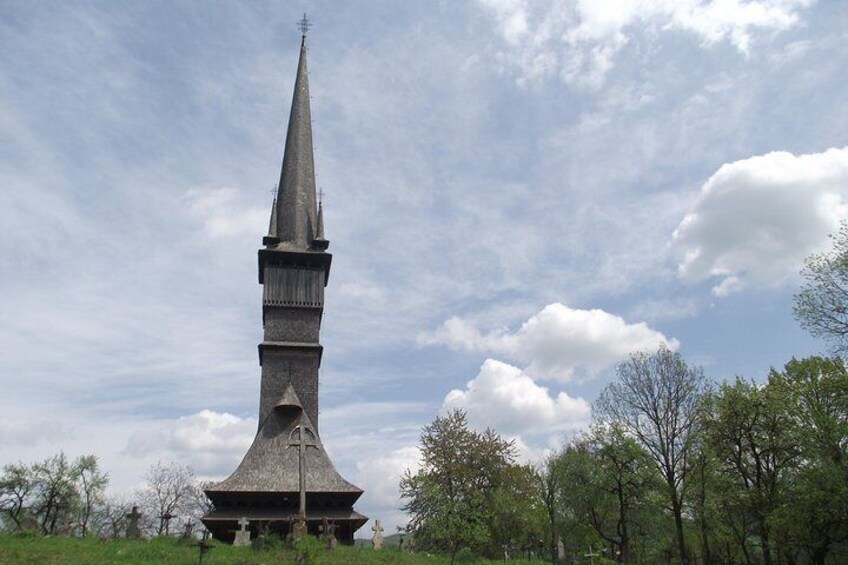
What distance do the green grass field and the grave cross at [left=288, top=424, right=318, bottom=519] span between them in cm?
488

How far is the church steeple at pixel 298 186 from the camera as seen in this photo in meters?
38.7

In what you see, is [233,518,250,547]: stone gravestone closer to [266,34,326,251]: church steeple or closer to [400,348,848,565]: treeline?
[400,348,848,565]: treeline

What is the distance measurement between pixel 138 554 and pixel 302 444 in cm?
1059


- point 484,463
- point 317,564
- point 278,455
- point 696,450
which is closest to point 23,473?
point 278,455

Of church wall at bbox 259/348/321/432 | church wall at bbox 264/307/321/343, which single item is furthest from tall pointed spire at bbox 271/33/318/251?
church wall at bbox 259/348/321/432

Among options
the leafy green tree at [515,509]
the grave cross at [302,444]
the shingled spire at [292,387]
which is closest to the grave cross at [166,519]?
the shingled spire at [292,387]

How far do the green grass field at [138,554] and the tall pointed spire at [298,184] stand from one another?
21.1 meters

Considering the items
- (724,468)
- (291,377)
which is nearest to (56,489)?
(291,377)

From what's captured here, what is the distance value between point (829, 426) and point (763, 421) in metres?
3.57

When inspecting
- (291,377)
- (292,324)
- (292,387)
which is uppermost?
(292,324)

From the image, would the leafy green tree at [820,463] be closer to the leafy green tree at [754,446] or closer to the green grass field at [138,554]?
the leafy green tree at [754,446]

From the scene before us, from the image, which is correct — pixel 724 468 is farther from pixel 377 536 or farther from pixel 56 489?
pixel 56 489

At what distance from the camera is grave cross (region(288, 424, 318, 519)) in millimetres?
26266

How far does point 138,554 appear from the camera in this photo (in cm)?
1708
